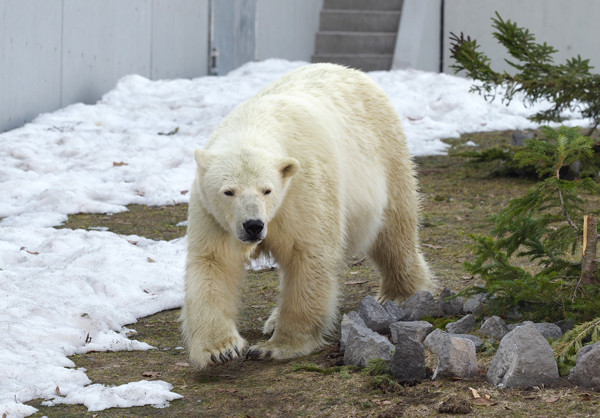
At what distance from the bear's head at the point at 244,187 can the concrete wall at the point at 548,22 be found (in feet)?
38.0

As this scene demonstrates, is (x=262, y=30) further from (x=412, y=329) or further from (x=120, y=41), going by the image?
(x=412, y=329)

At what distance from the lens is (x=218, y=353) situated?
3.61 m

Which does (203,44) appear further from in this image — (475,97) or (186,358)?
(186,358)

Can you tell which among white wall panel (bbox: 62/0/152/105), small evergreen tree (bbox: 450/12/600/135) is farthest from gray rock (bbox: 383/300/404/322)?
white wall panel (bbox: 62/0/152/105)

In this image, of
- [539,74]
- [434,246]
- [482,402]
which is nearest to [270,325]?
[482,402]

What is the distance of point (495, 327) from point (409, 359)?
21.6 inches

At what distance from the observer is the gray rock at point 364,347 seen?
11.3 ft

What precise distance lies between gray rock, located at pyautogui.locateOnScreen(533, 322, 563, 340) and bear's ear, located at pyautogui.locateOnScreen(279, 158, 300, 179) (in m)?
1.22

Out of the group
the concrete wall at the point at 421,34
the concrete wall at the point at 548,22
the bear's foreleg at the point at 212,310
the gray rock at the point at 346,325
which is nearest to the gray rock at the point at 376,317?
the gray rock at the point at 346,325

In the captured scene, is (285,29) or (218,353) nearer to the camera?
(218,353)

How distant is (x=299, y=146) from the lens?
4016 millimetres

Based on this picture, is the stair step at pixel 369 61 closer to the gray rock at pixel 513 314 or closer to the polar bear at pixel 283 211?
the polar bear at pixel 283 211

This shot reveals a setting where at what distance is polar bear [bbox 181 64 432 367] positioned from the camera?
143 inches

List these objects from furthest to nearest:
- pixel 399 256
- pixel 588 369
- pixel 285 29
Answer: pixel 285 29 < pixel 399 256 < pixel 588 369
